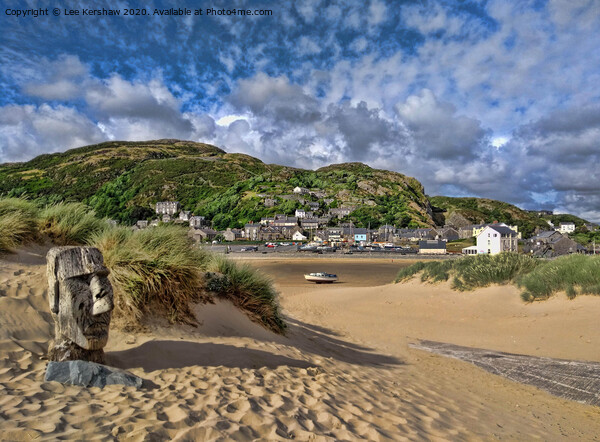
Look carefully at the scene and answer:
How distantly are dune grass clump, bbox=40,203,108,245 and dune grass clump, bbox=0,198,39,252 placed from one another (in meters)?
0.24

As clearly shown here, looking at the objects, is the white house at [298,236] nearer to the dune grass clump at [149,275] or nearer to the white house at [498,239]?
the white house at [498,239]

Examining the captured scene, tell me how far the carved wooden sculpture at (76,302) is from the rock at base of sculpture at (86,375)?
269mm

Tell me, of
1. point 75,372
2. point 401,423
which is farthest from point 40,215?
point 401,423

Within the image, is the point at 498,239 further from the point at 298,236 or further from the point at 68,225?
the point at 68,225

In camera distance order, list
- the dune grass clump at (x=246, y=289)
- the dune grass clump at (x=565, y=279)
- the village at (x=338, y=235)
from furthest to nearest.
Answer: the village at (x=338, y=235)
the dune grass clump at (x=565, y=279)
the dune grass clump at (x=246, y=289)

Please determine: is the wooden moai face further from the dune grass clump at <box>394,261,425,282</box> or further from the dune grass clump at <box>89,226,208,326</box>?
the dune grass clump at <box>394,261,425,282</box>

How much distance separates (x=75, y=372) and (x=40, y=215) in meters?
6.12

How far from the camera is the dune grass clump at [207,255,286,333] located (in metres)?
8.45

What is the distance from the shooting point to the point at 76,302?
13.3 ft

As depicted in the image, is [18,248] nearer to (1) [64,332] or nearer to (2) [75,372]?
(1) [64,332]

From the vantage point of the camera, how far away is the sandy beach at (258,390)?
3.24 m

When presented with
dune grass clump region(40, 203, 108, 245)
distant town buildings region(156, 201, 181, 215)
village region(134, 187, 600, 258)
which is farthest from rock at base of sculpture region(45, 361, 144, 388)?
distant town buildings region(156, 201, 181, 215)

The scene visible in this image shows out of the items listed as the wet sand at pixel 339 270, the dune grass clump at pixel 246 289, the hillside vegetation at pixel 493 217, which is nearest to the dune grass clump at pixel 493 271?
the wet sand at pixel 339 270

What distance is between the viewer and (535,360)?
28.5 ft
